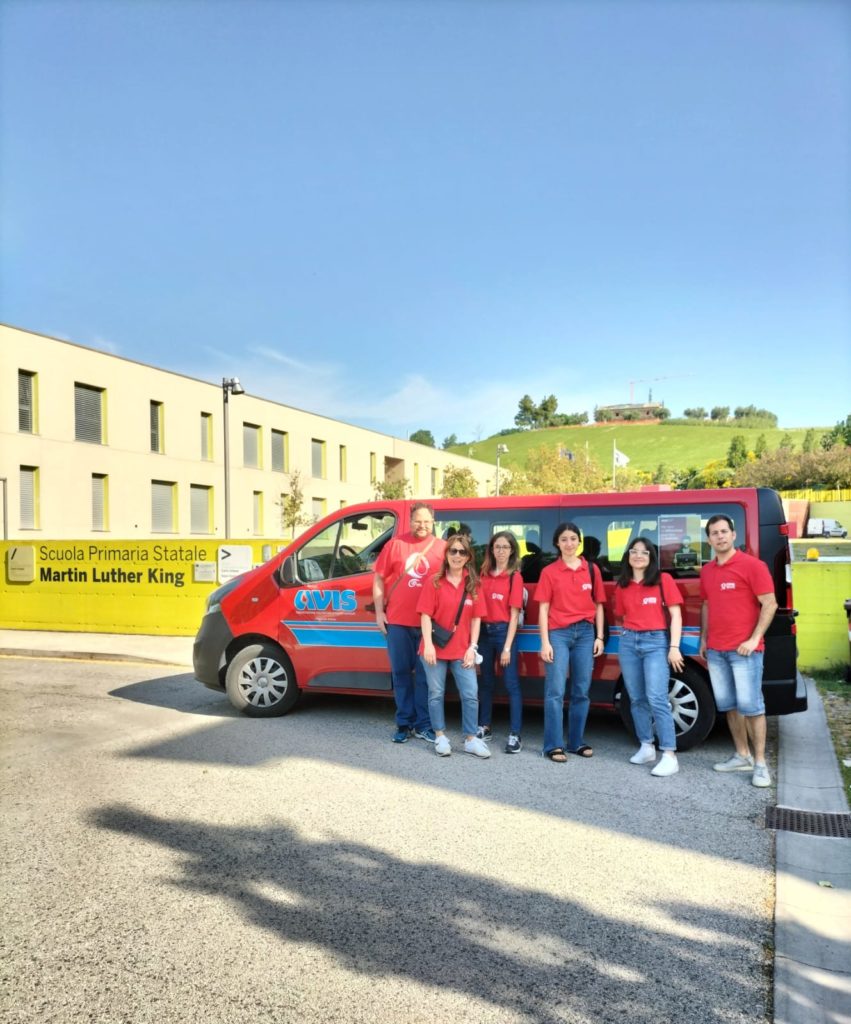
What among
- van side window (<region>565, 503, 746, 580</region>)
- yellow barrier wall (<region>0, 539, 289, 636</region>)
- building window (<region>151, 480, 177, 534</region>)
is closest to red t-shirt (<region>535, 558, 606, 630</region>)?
van side window (<region>565, 503, 746, 580</region>)

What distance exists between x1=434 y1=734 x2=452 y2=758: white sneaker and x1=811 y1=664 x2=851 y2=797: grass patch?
276 cm

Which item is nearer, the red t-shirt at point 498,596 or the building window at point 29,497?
the red t-shirt at point 498,596

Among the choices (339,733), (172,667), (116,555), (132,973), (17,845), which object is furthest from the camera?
(116,555)

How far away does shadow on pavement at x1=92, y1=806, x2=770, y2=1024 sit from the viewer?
9.68 feet

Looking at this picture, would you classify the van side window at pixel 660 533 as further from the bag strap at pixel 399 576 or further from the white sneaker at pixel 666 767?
the white sneaker at pixel 666 767

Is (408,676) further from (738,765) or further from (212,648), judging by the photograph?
(738,765)

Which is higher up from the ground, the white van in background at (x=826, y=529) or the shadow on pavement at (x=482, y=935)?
the white van in background at (x=826, y=529)

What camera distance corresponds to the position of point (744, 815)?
4957 millimetres

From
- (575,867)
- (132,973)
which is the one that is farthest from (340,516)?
(132,973)

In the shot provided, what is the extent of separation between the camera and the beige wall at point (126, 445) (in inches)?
1129

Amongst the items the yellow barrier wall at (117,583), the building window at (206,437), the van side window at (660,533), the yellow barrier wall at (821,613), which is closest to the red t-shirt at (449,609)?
the van side window at (660,533)

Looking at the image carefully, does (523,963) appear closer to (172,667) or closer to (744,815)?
(744,815)

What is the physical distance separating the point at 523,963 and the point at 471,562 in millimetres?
3486

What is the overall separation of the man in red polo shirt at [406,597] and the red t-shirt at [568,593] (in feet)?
3.05
